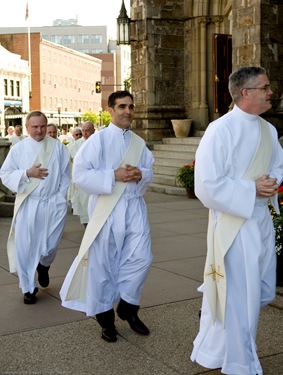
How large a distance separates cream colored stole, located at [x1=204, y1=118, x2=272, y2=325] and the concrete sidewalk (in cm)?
58

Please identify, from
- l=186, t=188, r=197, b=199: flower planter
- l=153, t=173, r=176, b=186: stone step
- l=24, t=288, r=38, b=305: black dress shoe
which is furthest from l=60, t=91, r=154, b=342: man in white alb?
l=153, t=173, r=176, b=186: stone step

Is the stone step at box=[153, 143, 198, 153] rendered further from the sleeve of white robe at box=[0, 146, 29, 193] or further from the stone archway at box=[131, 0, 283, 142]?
the sleeve of white robe at box=[0, 146, 29, 193]

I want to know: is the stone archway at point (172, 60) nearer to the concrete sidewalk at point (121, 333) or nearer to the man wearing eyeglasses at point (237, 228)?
the concrete sidewalk at point (121, 333)

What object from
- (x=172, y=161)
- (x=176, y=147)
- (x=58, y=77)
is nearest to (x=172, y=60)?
(x=176, y=147)

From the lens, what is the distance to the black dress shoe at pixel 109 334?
4.95 m

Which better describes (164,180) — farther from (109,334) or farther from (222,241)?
(222,241)

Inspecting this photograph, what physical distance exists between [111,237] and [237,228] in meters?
1.41

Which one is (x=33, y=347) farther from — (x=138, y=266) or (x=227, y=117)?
(x=227, y=117)

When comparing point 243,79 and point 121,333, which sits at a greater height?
point 243,79

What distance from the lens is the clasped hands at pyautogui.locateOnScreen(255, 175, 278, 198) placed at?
398cm

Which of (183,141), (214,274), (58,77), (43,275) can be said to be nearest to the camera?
(214,274)

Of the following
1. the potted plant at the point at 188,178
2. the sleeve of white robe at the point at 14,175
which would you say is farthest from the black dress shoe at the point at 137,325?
the potted plant at the point at 188,178

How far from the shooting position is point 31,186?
6527 millimetres

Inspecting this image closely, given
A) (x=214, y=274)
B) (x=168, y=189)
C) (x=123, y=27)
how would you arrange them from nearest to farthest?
(x=214, y=274)
(x=168, y=189)
(x=123, y=27)
